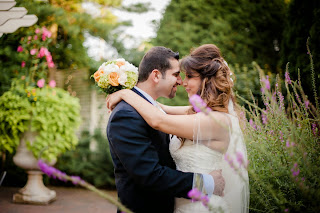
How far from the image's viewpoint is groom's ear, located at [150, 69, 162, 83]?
96.0 inches

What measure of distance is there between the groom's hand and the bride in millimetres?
49

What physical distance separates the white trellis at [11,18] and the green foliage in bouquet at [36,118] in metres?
1.86

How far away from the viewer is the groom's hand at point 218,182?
2.06 metres

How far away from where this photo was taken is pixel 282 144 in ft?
6.49

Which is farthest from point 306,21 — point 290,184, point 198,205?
point 198,205

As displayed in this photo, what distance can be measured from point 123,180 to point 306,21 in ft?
11.0

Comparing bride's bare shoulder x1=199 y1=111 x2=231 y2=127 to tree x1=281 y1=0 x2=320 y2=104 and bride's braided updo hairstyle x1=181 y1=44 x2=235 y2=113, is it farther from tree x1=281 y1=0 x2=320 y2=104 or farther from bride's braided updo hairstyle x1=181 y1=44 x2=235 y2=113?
tree x1=281 y1=0 x2=320 y2=104

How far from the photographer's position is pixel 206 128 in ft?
6.74

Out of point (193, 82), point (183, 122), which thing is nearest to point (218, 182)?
point (183, 122)

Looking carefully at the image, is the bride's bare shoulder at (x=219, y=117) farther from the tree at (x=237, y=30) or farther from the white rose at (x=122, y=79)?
the tree at (x=237, y=30)

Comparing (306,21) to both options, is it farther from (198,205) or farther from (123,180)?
(123,180)

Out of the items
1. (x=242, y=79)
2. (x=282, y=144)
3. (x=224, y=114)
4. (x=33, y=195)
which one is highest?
(x=242, y=79)

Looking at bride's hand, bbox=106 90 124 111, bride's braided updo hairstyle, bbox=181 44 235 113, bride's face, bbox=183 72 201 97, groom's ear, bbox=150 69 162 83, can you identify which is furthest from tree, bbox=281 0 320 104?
bride's hand, bbox=106 90 124 111

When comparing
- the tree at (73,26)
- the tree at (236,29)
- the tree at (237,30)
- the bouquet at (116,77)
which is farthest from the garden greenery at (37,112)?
the bouquet at (116,77)
